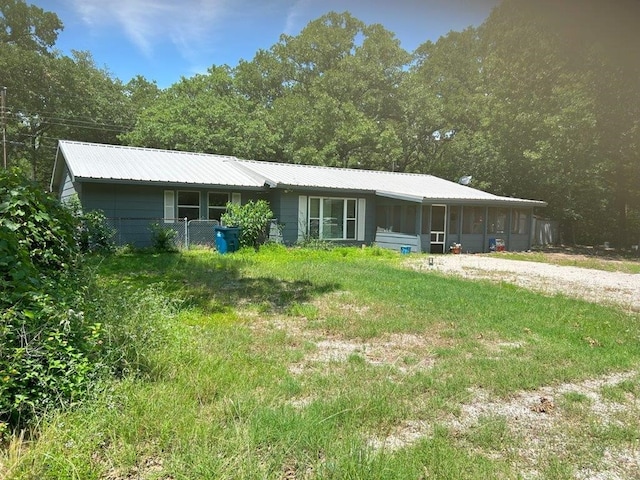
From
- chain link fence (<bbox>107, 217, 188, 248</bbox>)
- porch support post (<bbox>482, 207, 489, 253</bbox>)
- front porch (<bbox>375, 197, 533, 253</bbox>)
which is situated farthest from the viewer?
porch support post (<bbox>482, 207, 489, 253</bbox>)

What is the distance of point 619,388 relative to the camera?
3.65 m

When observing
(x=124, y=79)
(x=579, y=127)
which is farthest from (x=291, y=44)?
(x=579, y=127)

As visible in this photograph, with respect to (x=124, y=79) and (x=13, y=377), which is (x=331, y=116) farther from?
(x=13, y=377)

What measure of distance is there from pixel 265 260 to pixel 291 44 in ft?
82.4

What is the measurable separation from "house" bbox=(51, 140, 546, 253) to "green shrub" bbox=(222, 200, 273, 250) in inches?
35.0

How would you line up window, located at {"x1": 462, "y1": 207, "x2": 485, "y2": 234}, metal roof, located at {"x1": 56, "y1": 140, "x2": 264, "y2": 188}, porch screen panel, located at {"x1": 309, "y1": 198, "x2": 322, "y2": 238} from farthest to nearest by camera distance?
window, located at {"x1": 462, "y1": 207, "x2": 485, "y2": 234}, porch screen panel, located at {"x1": 309, "y1": 198, "x2": 322, "y2": 238}, metal roof, located at {"x1": 56, "y1": 140, "x2": 264, "y2": 188}

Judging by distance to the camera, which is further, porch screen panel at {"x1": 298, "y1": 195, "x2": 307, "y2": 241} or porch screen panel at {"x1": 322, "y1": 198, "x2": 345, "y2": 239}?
porch screen panel at {"x1": 322, "y1": 198, "x2": 345, "y2": 239}

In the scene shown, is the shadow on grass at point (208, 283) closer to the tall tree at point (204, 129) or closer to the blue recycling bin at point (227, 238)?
the blue recycling bin at point (227, 238)

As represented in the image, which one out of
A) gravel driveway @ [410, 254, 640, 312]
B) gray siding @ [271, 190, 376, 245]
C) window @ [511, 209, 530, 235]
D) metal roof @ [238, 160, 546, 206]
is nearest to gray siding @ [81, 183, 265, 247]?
gray siding @ [271, 190, 376, 245]

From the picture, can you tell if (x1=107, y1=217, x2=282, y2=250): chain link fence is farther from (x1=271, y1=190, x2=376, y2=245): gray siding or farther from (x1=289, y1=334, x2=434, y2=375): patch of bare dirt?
(x1=289, y1=334, x2=434, y2=375): patch of bare dirt

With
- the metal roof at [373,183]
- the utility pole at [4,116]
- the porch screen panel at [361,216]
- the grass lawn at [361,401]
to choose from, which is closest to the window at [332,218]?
the porch screen panel at [361,216]

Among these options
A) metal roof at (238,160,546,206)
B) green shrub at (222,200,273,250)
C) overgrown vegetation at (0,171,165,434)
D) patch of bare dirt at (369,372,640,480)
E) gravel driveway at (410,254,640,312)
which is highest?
metal roof at (238,160,546,206)

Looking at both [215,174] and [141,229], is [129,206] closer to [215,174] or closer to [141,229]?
[141,229]

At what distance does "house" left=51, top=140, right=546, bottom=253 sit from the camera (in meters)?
13.4
